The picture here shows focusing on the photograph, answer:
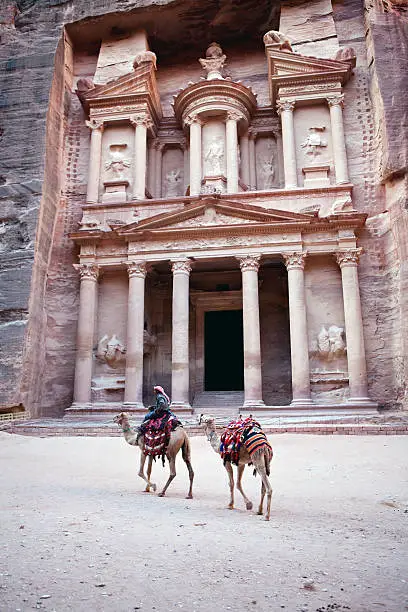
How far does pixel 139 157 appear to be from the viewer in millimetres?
18672

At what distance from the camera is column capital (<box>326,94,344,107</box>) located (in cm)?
1808

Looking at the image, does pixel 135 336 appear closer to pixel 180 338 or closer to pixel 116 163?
pixel 180 338

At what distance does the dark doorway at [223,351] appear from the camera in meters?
18.8

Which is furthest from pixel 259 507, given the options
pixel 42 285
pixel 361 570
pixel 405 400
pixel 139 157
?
pixel 139 157

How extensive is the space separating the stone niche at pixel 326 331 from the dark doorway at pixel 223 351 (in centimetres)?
391

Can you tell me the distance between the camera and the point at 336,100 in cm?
1811

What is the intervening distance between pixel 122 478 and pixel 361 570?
4.92m

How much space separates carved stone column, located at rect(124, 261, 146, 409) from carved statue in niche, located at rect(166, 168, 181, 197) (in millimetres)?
4780

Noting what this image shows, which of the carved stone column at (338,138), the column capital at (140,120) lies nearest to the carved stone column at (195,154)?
the column capital at (140,120)

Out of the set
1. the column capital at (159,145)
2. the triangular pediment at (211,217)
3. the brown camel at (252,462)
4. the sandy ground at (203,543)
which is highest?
the column capital at (159,145)

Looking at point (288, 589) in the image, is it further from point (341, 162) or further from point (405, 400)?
point (341, 162)

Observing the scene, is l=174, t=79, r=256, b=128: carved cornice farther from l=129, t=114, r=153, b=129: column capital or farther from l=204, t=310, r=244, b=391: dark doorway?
l=204, t=310, r=244, b=391: dark doorway

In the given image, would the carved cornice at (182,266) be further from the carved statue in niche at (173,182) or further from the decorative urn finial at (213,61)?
the decorative urn finial at (213,61)

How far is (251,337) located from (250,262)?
8.27 ft
